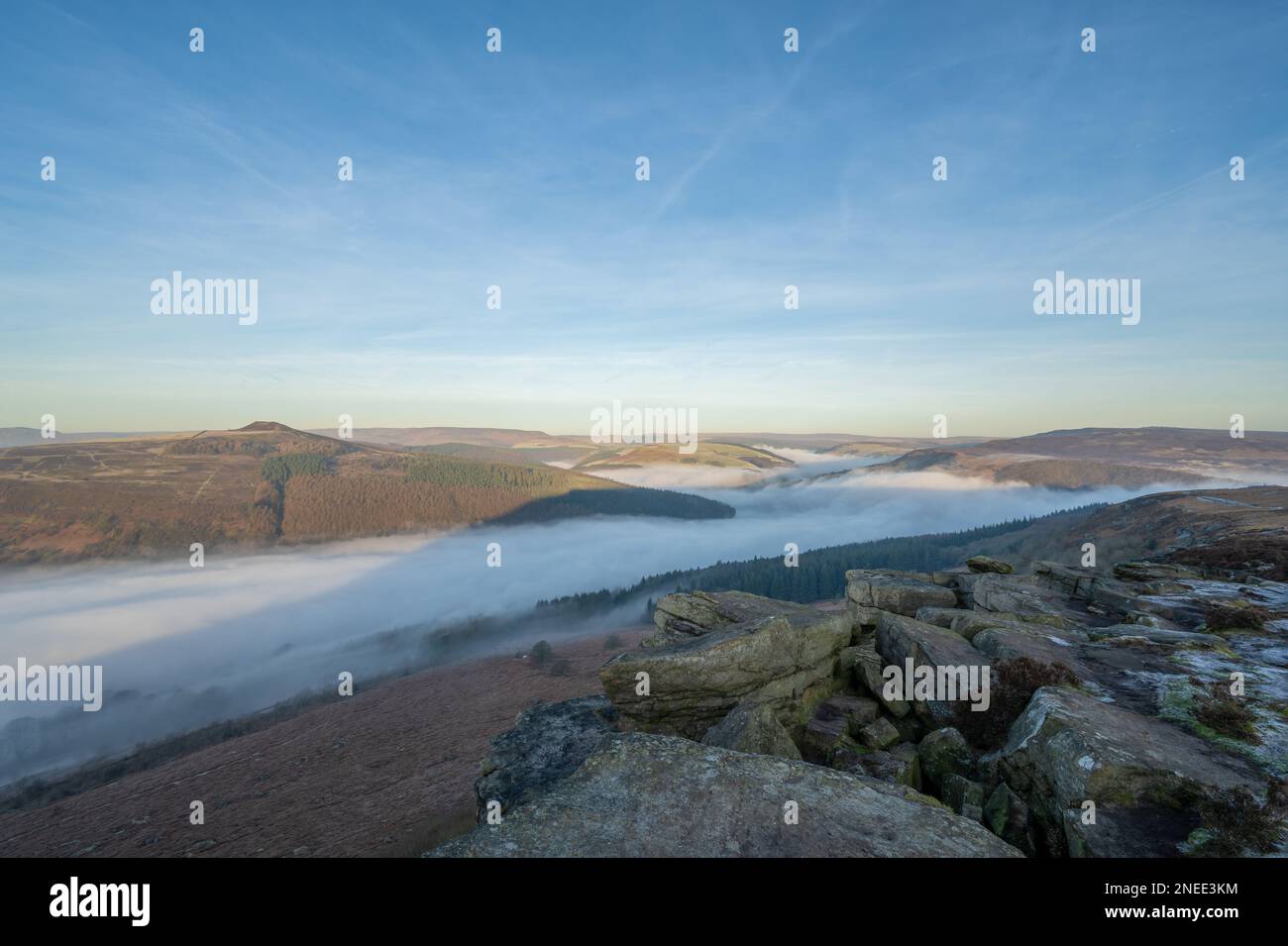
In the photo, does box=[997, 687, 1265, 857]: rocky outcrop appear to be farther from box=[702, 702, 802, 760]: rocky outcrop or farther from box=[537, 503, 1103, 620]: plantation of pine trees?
box=[537, 503, 1103, 620]: plantation of pine trees

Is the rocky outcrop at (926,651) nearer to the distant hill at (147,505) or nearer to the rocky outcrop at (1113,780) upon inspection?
the rocky outcrop at (1113,780)

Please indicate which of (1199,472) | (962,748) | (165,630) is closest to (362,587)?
(165,630)

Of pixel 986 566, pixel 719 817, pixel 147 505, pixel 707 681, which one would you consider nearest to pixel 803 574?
pixel 986 566

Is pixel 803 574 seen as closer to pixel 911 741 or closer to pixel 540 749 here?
pixel 911 741

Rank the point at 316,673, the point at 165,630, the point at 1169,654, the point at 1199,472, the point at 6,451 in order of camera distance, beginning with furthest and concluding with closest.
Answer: the point at 1199,472, the point at 6,451, the point at 165,630, the point at 316,673, the point at 1169,654
